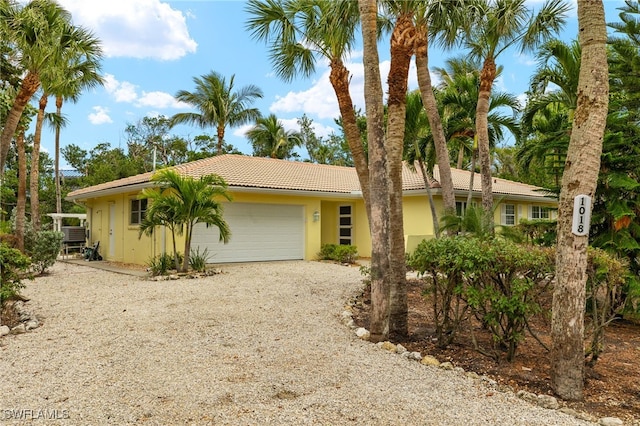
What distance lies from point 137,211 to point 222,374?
12.0 metres

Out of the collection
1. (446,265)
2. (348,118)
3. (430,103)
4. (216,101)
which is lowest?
(446,265)

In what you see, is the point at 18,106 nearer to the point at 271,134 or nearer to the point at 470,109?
the point at 470,109

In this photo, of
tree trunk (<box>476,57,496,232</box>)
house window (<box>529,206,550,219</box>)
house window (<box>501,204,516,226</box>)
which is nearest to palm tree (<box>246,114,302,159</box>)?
house window (<box>501,204,516,226</box>)

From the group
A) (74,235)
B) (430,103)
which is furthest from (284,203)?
(74,235)

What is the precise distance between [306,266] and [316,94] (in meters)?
12.6

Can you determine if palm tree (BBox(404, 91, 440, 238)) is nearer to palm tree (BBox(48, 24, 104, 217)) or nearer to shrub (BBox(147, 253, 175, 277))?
shrub (BBox(147, 253, 175, 277))

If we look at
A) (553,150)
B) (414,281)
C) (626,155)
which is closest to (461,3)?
(553,150)

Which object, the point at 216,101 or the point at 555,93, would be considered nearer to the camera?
the point at 555,93

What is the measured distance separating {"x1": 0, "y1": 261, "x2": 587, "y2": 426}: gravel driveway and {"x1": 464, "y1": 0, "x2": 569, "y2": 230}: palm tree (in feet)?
18.7

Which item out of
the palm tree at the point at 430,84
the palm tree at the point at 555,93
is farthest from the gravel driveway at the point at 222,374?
the palm tree at the point at 555,93

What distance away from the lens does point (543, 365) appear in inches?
185

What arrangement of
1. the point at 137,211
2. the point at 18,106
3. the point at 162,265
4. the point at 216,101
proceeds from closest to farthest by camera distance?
the point at 18,106
the point at 162,265
the point at 137,211
the point at 216,101

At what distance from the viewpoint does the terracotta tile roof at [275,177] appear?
47.4 ft

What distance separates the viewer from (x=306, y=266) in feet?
45.0
